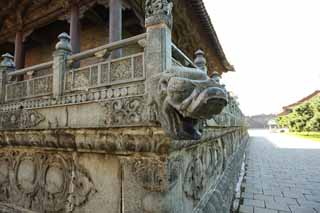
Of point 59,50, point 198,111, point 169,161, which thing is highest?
point 59,50

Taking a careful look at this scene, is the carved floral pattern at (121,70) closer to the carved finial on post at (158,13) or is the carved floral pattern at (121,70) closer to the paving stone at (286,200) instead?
the carved finial on post at (158,13)

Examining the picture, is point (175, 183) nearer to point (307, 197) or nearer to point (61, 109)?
point (61, 109)

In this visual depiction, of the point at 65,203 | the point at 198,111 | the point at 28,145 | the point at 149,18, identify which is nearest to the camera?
the point at 198,111

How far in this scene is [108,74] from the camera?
94.7 inches

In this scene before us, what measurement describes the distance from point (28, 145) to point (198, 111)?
2.77 metres

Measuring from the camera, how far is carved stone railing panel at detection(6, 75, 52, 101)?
118 inches

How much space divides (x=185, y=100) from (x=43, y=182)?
98.7 inches

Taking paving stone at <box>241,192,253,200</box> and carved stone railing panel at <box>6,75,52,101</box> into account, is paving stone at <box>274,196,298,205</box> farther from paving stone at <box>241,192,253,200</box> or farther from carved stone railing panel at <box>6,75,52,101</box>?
carved stone railing panel at <box>6,75,52,101</box>

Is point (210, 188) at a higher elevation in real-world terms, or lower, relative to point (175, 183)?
lower

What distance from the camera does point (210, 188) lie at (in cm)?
343

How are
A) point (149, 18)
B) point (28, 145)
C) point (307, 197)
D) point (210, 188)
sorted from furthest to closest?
point (307, 197), point (210, 188), point (28, 145), point (149, 18)

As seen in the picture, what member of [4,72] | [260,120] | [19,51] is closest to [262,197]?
[4,72]

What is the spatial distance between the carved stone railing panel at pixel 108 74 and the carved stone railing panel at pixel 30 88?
0.45 metres

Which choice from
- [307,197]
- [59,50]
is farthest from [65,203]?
[307,197]
